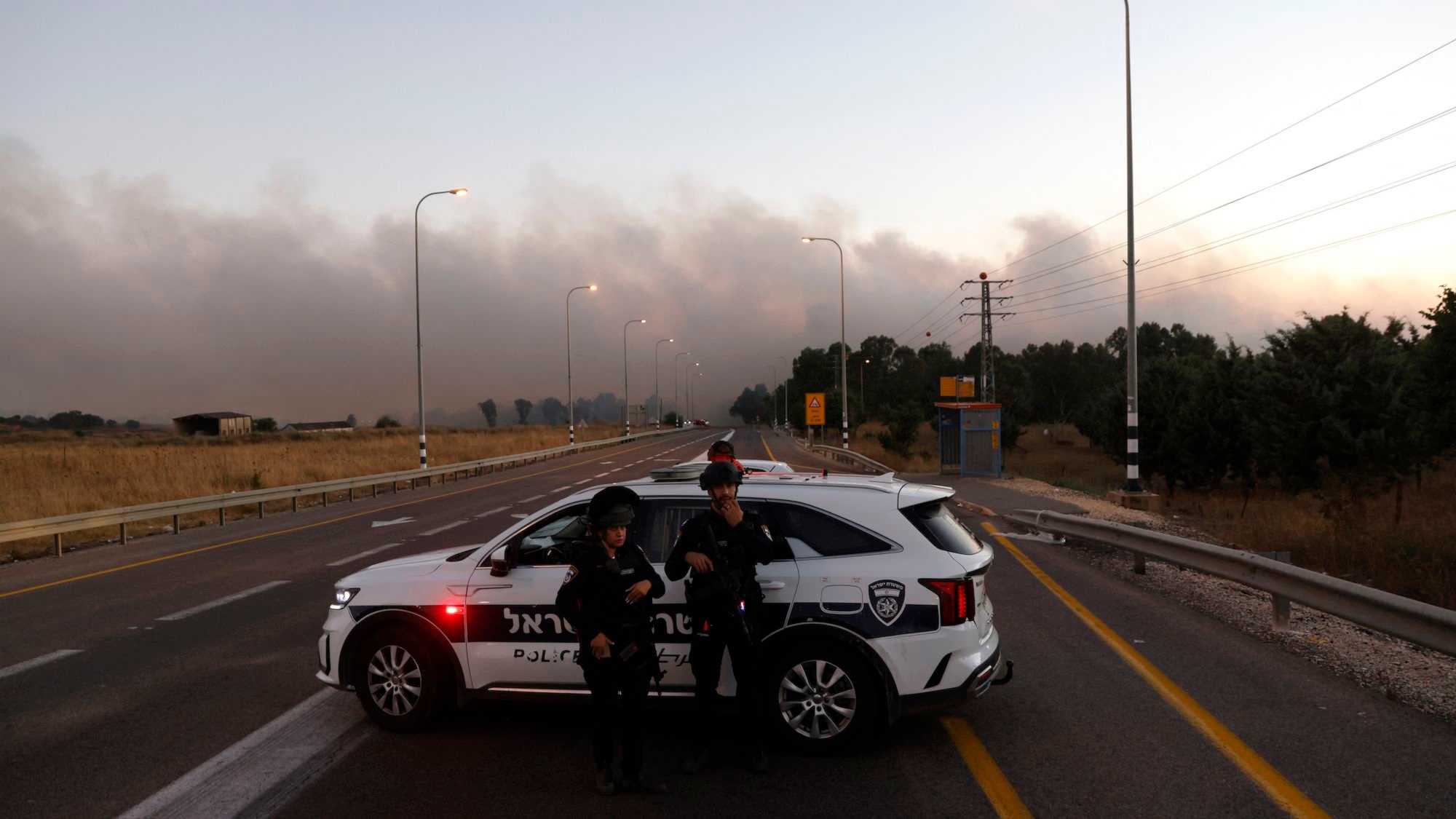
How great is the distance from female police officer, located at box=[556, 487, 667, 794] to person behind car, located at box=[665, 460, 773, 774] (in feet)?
0.87

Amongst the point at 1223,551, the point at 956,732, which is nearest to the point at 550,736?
the point at 956,732

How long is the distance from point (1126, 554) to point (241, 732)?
38.8ft

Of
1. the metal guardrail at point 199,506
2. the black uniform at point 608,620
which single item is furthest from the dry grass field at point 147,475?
the black uniform at point 608,620

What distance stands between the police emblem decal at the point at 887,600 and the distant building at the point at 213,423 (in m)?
112

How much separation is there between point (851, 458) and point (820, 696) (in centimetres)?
3565

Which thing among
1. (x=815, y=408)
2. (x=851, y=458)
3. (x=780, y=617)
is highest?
(x=815, y=408)

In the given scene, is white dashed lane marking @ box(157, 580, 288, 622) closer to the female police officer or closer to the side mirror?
the side mirror

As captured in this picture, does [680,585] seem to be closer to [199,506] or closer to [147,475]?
[199,506]

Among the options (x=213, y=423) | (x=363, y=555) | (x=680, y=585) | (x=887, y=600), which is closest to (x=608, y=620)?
(x=680, y=585)

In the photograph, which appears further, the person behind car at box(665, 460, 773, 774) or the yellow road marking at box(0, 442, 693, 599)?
the yellow road marking at box(0, 442, 693, 599)

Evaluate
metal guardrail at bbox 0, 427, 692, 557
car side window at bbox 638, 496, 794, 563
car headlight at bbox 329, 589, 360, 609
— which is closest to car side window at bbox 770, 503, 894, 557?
car side window at bbox 638, 496, 794, 563

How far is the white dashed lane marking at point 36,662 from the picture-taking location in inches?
301

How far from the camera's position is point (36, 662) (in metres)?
7.95

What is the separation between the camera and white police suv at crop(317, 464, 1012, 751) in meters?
5.21
